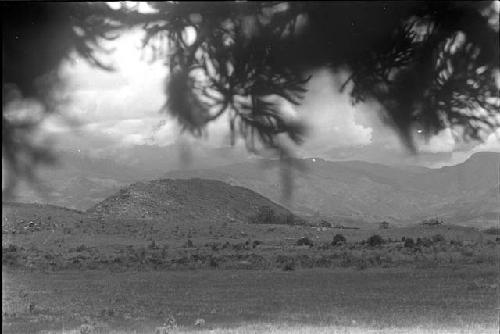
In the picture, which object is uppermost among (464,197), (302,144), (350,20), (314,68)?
(350,20)

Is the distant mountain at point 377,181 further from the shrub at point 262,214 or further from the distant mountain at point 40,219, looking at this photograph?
the distant mountain at point 40,219

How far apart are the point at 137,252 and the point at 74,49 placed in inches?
1273

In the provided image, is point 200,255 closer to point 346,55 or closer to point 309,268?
point 309,268

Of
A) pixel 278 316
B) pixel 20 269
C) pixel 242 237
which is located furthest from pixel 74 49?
pixel 242 237

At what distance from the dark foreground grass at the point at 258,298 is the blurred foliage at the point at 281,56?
10.0 m

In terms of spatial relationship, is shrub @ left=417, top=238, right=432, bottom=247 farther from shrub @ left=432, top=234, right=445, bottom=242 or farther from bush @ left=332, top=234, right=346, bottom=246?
bush @ left=332, top=234, right=346, bottom=246

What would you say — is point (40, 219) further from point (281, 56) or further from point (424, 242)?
point (281, 56)

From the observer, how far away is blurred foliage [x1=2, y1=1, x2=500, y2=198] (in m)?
4.59

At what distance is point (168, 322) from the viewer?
15.3m

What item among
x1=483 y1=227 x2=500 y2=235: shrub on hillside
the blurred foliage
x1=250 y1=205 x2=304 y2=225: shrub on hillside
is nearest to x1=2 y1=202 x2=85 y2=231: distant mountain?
x1=250 y1=205 x2=304 y2=225: shrub on hillside

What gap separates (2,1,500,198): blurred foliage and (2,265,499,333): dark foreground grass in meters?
10.0

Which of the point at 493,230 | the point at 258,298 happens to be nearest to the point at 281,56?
the point at 258,298

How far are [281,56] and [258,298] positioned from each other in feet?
51.1

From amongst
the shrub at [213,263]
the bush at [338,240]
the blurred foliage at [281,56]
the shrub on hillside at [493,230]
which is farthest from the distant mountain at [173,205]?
the shrub on hillside at [493,230]
